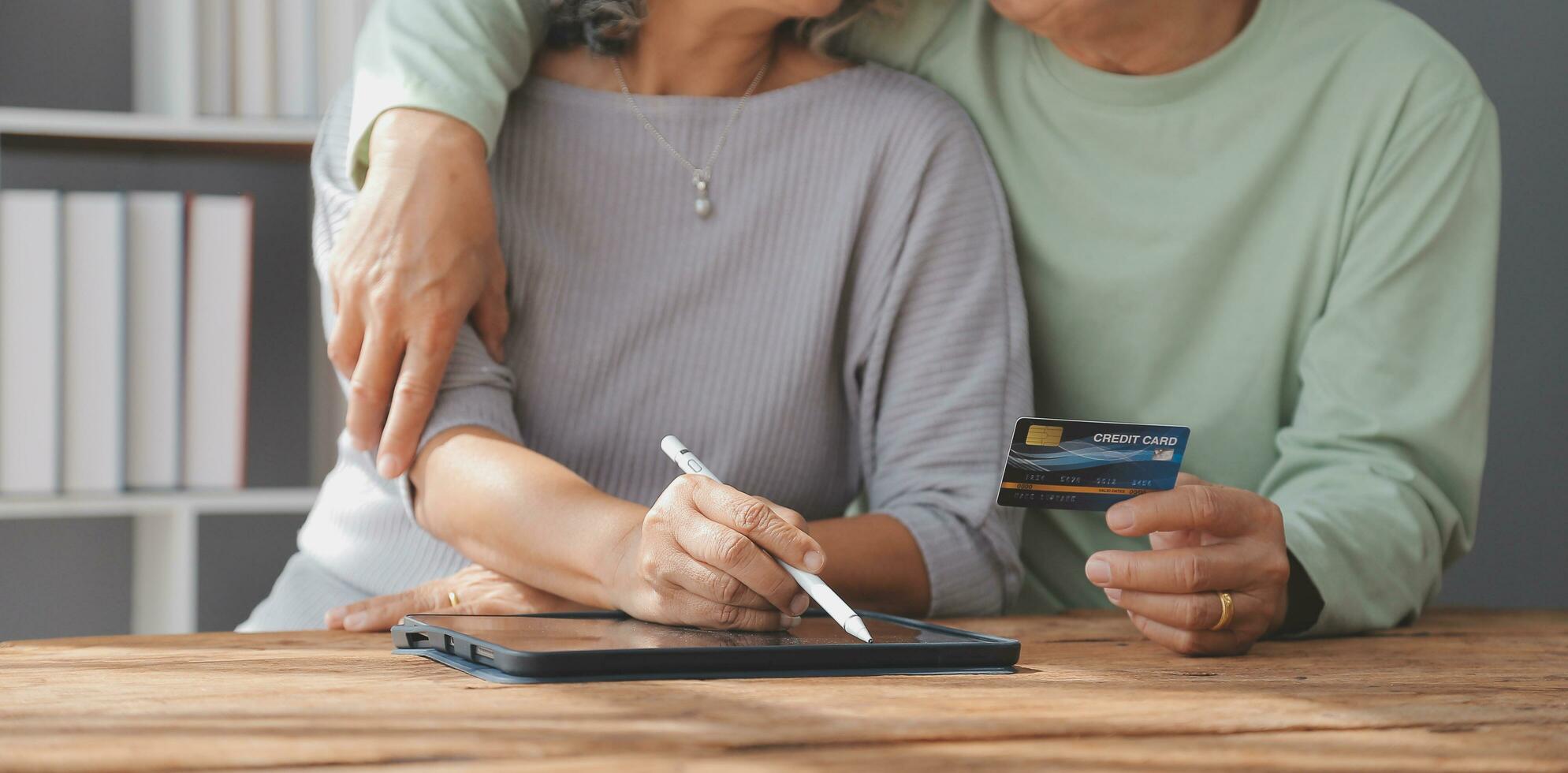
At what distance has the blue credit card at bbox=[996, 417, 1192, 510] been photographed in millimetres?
833

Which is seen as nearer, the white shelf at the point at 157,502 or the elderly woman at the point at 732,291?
the elderly woman at the point at 732,291

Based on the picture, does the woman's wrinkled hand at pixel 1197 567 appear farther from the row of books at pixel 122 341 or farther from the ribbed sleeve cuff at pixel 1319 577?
the row of books at pixel 122 341

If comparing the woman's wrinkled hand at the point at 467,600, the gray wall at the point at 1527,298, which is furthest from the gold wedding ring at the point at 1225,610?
the gray wall at the point at 1527,298

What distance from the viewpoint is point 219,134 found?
5.71 feet

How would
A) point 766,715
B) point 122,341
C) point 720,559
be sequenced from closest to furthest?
point 766,715, point 720,559, point 122,341

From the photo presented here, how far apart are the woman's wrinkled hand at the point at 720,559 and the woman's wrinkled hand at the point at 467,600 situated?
0.18m

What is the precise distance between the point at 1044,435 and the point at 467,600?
1.67ft

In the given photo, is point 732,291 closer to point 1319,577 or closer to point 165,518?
point 1319,577

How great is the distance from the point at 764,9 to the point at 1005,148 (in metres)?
0.29

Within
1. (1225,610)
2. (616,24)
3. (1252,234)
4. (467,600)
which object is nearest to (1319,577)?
(1225,610)

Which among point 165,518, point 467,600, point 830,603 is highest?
point 830,603

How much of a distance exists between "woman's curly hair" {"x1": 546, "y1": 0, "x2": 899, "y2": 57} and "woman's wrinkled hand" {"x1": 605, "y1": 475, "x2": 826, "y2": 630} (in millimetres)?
577

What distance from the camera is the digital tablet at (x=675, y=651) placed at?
0.73 metres

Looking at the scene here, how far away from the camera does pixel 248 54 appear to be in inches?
69.8
